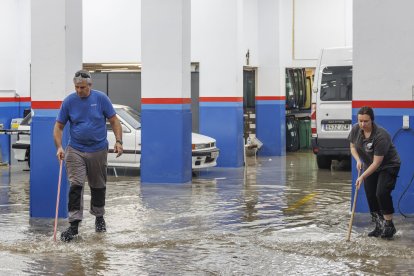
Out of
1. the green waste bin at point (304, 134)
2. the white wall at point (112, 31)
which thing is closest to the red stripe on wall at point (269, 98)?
the green waste bin at point (304, 134)

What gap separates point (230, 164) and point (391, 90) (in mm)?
9570

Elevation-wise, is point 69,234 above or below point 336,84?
below

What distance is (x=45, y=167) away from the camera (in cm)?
1203

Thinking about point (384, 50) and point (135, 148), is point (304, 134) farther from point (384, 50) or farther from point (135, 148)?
point (384, 50)

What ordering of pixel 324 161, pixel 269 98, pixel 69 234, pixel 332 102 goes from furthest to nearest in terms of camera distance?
pixel 269 98, pixel 324 161, pixel 332 102, pixel 69 234

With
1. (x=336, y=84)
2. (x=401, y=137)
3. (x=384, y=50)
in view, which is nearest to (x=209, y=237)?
(x=401, y=137)

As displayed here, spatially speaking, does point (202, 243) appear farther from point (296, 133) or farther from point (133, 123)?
point (296, 133)

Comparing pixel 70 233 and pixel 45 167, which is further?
pixel 45 167

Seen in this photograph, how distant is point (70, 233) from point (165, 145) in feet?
22.8

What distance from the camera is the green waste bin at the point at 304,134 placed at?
28.3m

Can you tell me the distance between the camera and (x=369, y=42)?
12.3 meters

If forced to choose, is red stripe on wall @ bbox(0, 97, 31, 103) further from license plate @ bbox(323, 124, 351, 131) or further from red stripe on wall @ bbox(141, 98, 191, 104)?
license plate @ bbox(323, 124, 351, 131)

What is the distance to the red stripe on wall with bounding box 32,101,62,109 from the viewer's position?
39.4 ft

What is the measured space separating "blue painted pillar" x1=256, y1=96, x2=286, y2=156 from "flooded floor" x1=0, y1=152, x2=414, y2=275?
9.11m
